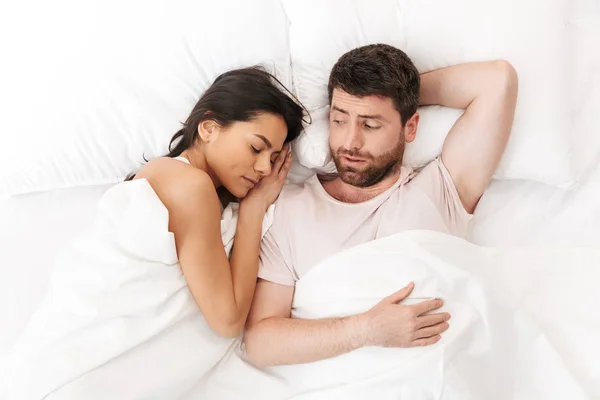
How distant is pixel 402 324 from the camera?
1471 mm

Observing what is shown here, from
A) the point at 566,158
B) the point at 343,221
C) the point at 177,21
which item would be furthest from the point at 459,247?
the point at 177,21

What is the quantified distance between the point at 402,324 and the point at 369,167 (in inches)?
19.4

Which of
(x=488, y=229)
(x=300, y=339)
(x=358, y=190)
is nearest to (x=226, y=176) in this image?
(x=358, y=190)

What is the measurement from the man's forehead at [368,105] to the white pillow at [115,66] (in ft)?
0.88

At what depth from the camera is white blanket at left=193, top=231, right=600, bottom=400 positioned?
147 cm

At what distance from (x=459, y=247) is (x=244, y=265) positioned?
0.63m

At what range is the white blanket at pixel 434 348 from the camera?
1470 mm

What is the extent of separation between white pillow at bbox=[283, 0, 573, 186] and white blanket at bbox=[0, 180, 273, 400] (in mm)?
587

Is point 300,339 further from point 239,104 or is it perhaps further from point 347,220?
point 239,104

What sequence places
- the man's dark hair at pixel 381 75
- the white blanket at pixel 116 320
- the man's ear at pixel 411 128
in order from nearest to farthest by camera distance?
1. the white blanket at pixel 116 320
2. the man's dark hair at pixel 381 75
3. the man's ear at pixel 411 128

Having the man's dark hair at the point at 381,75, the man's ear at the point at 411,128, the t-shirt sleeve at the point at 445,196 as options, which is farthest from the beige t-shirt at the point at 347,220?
the man's dark hair at the point at 381,75

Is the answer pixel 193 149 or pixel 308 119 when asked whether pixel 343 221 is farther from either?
pixel 193 149

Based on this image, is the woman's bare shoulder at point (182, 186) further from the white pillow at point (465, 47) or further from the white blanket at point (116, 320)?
the white pillow at point (465, 47)

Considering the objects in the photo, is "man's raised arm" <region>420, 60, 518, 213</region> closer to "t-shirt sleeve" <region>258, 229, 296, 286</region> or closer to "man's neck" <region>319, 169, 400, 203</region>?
"man's neck" <region>319, 169, 400, 203</region>
